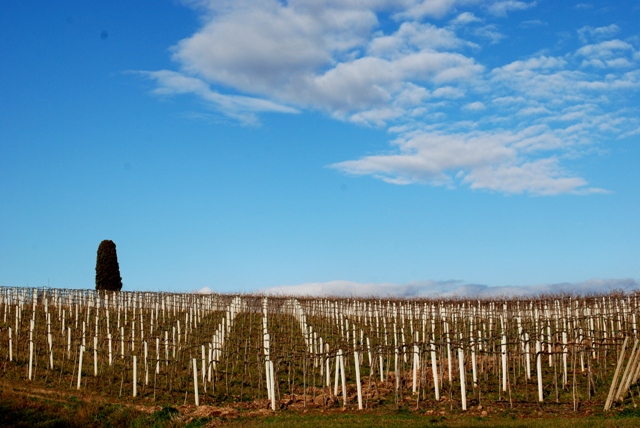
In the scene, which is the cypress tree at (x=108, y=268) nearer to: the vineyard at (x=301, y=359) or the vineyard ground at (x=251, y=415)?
the vineyard at (x=301, y=359)

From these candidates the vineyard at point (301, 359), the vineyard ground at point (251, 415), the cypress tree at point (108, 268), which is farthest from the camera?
the cypress tree at point (108, 268)

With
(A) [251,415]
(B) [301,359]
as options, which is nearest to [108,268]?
(B) [301,359]

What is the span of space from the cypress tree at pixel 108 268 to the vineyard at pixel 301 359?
5619 millimetres

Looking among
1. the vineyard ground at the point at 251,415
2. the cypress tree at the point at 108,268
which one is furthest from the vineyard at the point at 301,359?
the cypress tree at the point at 108,268

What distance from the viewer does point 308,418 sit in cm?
1941

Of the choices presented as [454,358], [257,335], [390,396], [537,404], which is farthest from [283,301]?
[537,404]

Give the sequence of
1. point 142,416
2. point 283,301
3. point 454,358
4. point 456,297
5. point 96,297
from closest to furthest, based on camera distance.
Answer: point 142,416 < point 454,358 < point 96,297 < point 283,301 < point 456,297

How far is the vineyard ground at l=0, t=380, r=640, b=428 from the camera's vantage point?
17.9 m

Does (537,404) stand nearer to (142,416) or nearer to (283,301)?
(142,416)

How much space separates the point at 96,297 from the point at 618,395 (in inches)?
1364

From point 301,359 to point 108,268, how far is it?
28.2m

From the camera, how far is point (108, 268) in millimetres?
53875

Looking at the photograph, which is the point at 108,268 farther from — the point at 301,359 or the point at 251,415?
the point at 251,415

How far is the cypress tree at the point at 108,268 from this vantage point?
53500 millimetres
